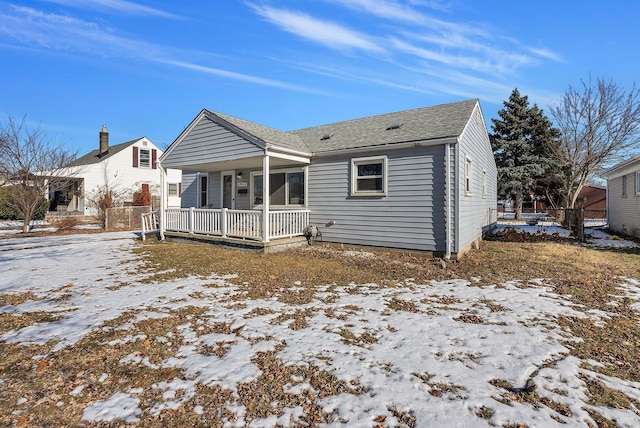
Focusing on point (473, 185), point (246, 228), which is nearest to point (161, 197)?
point (246, 228)

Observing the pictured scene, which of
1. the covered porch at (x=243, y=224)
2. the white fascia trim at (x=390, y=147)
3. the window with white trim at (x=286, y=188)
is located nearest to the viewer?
the white fascia trim at (x=390, y=147)

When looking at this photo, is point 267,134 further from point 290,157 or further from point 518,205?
point 518,205

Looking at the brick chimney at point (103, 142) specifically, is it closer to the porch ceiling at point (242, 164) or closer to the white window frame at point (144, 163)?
the white window frame at point (144, 163)

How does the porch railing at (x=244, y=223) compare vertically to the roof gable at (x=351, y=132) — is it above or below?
below

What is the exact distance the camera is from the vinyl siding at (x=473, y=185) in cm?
880

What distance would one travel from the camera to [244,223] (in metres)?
10.5

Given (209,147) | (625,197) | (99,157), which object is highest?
(99,157)

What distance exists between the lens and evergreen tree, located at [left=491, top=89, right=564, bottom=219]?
28.4 metres

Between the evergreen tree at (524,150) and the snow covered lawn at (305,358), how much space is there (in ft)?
84.6

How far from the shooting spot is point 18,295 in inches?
226

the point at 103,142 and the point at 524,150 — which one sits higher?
the point at 103,142

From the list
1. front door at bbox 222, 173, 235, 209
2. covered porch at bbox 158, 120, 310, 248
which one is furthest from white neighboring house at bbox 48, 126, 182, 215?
front door at bbox 222, 173, 235, 209

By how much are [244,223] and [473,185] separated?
807 cm

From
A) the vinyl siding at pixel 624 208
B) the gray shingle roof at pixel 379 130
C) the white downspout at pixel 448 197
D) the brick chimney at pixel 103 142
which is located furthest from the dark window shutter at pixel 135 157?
the vinyl siding at pixel 624 208
